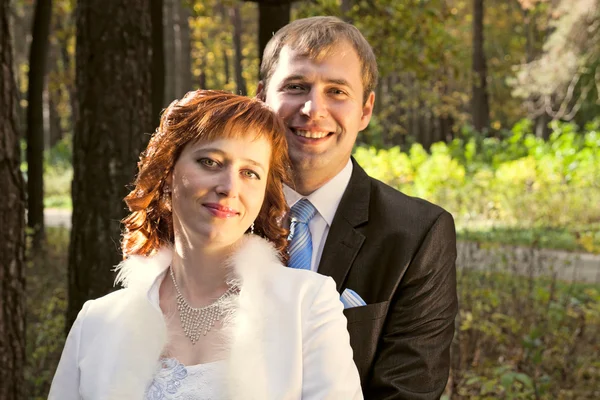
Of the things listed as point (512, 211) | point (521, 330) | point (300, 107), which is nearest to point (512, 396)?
point (521, 330)

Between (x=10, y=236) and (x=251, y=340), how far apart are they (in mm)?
2377

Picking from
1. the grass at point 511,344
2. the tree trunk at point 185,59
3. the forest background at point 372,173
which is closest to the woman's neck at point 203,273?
the forest background at point 372,173

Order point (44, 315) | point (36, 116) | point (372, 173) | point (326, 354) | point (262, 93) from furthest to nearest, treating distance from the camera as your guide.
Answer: point (372, 173) < point (36, 116) < point (44, 315) < point (262, 93) < point (326, 354)

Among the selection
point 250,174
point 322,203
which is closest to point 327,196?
point 322,203

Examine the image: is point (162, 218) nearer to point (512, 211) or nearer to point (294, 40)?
point (294, 40)

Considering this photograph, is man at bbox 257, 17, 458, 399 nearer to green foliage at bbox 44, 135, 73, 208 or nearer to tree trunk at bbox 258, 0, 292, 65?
tree trunk at bbox 258, 0, 292, 65

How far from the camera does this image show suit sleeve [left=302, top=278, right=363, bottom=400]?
2412 mm

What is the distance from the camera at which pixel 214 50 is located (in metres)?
34.8

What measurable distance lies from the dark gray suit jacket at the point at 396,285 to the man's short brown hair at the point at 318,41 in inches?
19.4

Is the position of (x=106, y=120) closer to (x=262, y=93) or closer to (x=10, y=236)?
(x=10, y=236)

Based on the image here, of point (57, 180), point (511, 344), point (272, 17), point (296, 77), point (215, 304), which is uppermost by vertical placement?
point (272, 17)

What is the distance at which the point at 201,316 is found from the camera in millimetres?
2648

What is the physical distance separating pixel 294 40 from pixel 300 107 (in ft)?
0.83

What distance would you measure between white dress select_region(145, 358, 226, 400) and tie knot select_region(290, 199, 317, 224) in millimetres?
854
